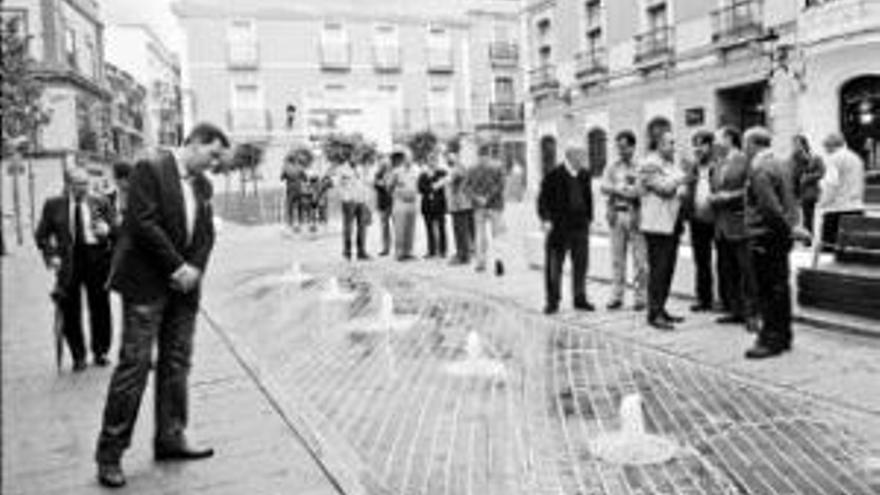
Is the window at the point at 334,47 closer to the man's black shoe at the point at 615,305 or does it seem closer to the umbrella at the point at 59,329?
the man's black shoe at the point at 615,305

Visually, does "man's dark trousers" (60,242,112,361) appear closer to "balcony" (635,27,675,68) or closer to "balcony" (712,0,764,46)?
"balcony" (712,0,764,46)

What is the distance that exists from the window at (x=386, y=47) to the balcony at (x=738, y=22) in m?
27.8

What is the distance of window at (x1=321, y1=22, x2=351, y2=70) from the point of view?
4875 cm

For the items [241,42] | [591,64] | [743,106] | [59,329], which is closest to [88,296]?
[59,329]

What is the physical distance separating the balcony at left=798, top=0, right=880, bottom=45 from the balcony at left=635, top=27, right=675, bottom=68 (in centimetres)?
496

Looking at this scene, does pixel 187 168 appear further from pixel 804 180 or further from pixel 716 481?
pixel 804 180

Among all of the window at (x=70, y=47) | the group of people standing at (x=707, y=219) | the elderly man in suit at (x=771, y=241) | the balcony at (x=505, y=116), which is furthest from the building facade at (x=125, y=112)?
the elderly man in suit at (x=771, y=241)

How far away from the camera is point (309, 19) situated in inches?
1907

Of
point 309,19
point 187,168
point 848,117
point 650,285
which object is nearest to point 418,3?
point 309,19

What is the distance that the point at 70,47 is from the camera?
41844 mm

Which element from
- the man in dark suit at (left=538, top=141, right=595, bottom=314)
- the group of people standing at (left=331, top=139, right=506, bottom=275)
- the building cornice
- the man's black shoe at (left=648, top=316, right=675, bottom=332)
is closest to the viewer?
the man's black shoe at (left=648, top=316, right=675, bottom=332)

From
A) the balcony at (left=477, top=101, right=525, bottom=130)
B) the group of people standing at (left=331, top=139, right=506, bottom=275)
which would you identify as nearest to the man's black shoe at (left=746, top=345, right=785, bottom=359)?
the group of people standing at (left=331, top=139, right=506, bottom=275)

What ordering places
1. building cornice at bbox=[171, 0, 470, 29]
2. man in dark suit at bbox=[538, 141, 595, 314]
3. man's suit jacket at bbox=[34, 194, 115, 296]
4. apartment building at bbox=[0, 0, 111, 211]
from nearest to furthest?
1. man's suit jacket at bbox=[34, 194, 115, 296]
2. man in dark suit at bbox=[538, 141, 595, 314]
3. apartment building at bbox=[0, 0, 111, 211]
4. building cornice at bbox=[171, 0, 470, 29]

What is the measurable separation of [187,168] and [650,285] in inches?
187
